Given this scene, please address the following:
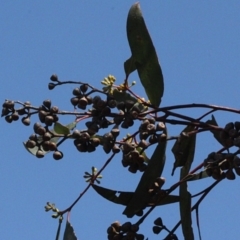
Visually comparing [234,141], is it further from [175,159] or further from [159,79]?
[159,79]

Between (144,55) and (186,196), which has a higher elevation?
(144,55)

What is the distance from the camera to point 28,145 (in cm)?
240

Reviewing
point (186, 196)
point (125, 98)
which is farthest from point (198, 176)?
point (125, 98)

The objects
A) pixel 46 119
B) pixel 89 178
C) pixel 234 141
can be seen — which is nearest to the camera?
pixel 234 141

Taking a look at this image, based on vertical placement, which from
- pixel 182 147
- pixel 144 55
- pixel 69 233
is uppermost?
pixel 144 55

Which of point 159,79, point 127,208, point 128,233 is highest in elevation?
point 159,79

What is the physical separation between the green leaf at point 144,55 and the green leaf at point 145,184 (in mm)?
177

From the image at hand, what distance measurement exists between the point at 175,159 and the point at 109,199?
0.29 meters

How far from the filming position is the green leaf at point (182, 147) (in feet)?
7.54

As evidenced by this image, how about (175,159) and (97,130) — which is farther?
(175,159)

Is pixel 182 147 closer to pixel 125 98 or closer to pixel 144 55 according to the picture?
pixel 125 98

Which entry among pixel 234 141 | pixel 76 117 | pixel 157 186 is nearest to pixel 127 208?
pixel 157 186

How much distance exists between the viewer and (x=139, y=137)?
231 centimetres

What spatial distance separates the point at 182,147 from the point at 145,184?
0.15 meters
